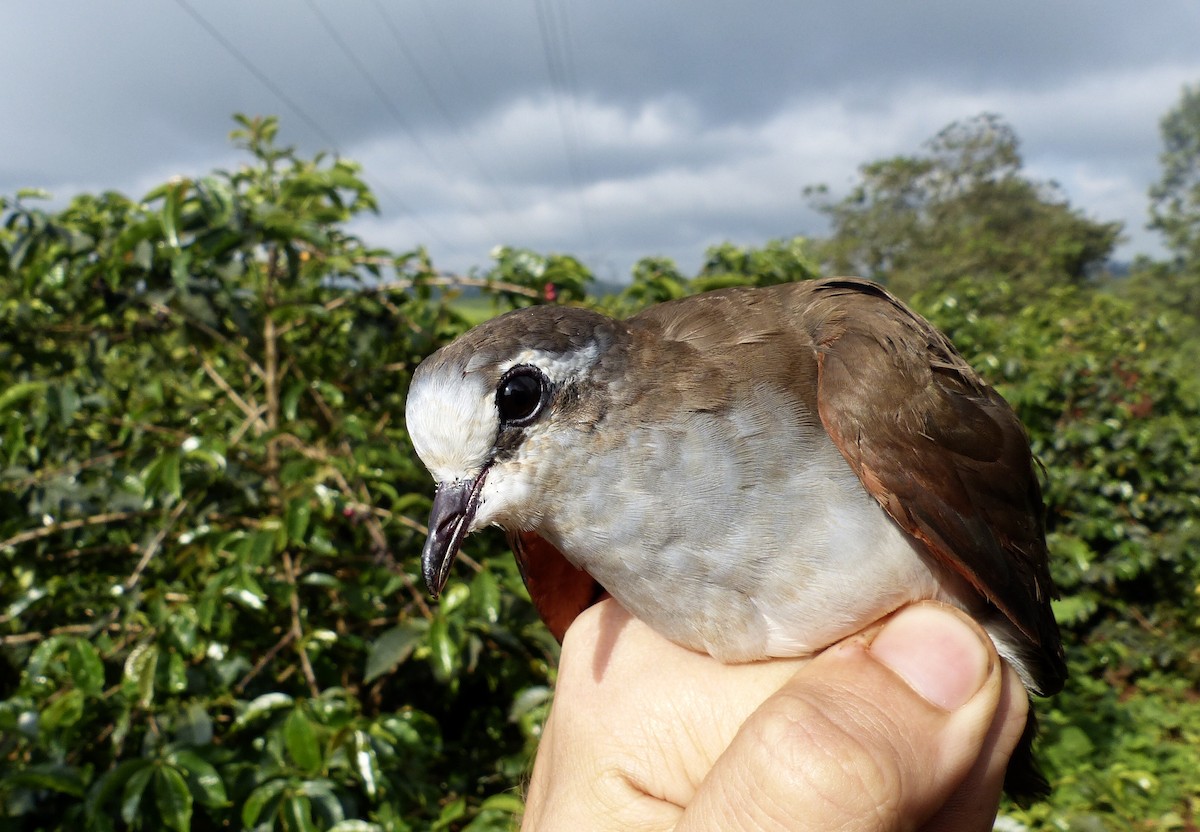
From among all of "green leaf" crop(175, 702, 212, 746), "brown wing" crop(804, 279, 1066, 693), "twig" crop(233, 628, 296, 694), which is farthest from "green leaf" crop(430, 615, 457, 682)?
"brown wing" crop(804, 279, 1066, 693)

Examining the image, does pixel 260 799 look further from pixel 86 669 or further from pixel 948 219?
pixel 948 219

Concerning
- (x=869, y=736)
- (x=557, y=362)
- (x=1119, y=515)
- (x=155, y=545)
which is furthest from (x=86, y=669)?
(x=1119, y=515)

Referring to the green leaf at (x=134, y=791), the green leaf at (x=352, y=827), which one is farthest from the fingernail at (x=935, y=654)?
the green leaf at (x=134, y=791)

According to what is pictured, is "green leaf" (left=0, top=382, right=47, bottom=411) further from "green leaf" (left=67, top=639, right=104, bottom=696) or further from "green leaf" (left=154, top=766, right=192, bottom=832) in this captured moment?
"green leaf" (left=154, top=766, right=192, bottom=832)

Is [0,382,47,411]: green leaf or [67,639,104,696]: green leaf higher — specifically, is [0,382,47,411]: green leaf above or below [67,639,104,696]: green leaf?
above

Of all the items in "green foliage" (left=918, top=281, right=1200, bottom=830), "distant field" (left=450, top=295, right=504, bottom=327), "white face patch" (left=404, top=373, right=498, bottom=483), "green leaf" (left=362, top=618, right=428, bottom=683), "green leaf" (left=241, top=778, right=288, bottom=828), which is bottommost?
"green foliage" (left=918, top=281, right=1200, bottom=830)
